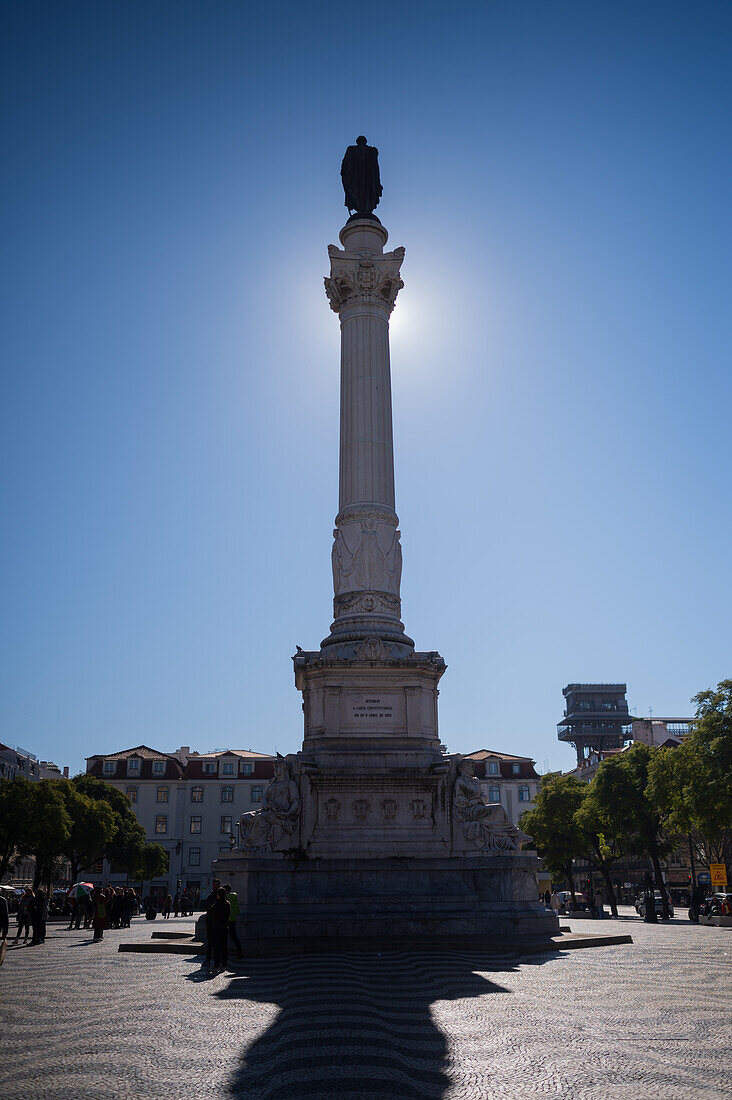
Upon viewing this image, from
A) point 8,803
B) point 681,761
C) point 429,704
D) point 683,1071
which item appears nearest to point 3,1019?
point 683,1071

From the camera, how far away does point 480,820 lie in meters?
22.0

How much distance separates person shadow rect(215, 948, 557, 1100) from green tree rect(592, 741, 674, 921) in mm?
37025

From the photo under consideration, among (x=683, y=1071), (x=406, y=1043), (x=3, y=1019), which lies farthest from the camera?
(x=3, y=1019)

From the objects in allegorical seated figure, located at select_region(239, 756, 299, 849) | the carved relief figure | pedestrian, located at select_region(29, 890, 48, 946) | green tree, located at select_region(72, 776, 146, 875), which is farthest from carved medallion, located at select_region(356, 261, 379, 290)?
green tree, located at select_region(72, 776, 146, 875)

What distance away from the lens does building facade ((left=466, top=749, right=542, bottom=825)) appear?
292 ft

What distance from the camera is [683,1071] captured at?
7.80 meters

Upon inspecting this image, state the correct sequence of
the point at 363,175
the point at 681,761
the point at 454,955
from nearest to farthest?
the point at 454,955 < the point at 363,175 < the point at 681,761

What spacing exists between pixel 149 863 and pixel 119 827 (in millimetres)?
7329

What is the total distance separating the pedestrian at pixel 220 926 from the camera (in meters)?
16.1

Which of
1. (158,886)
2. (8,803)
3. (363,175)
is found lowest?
(158,886)

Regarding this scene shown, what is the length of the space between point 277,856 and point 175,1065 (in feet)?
43.3

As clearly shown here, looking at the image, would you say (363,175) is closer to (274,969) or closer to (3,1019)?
(274,969)

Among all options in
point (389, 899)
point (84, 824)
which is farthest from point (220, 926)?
point (84, 824)

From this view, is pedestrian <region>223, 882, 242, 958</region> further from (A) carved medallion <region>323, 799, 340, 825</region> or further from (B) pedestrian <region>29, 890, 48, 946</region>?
(B) pedestrian <region>29, 890, 48, 946</region>
